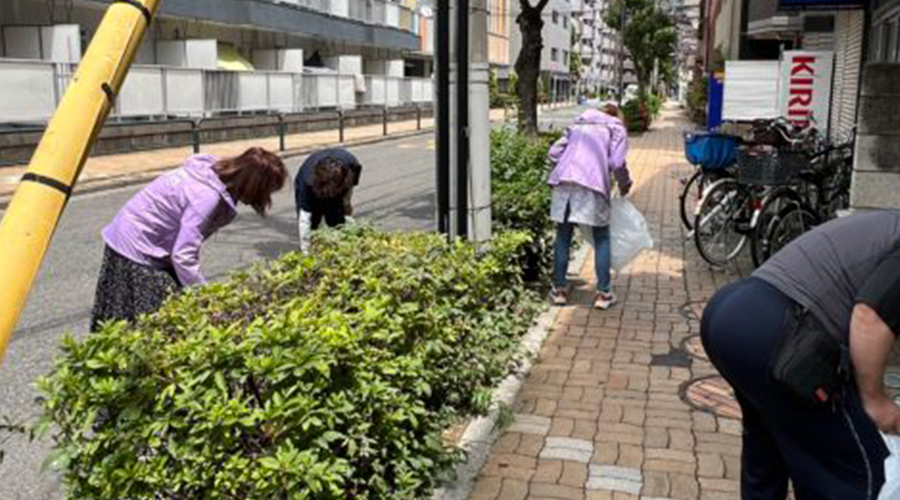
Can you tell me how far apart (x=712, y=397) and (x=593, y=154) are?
231 centimetres

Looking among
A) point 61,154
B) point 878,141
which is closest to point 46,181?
point 61,154

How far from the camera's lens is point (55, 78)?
16812 mm

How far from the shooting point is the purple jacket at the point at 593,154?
261 inches

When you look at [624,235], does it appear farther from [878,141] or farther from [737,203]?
[878,141]

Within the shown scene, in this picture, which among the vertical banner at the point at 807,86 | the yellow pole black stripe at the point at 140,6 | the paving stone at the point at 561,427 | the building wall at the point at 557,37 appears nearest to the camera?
the yellow pole black stripe at the point at 140,6

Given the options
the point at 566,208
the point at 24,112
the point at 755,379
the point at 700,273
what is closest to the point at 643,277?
the point at 700,273

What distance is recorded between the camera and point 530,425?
14.7ft

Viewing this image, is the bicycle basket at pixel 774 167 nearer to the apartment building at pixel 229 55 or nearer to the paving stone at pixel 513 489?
the paving stone at pixel 513 489

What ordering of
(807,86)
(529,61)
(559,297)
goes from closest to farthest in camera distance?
1. (559,297)
2. (529,61)
3. (807,86)

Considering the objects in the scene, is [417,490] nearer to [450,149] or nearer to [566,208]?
[450,149]

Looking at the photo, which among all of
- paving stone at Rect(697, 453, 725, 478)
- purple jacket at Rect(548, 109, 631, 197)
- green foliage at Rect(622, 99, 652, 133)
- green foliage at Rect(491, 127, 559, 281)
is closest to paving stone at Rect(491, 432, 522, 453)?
paving stone at Rect(697, 453, 725, 478)

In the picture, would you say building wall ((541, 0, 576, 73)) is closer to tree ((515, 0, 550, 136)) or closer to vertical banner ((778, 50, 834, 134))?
vertical banner ((778, 50, 834, 134))

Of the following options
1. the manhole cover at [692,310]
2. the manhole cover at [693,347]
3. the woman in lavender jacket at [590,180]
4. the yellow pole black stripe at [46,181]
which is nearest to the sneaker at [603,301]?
the woman in lavender jacket at [590,180]

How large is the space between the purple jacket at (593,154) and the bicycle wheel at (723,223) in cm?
181
